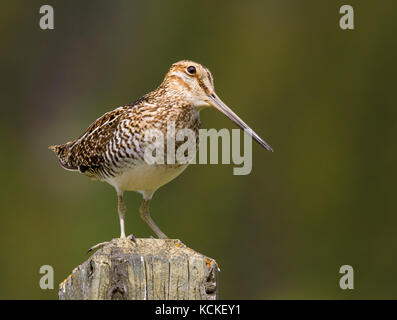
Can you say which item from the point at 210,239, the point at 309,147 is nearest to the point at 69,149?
the point at 210,239

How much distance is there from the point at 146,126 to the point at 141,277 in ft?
7.51

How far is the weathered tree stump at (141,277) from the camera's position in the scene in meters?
Result: 5.50

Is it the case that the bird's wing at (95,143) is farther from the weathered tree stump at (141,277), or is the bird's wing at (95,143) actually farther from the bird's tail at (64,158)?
the weathered tree stump at (141,277)

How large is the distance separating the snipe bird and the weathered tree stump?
1839 millimetres

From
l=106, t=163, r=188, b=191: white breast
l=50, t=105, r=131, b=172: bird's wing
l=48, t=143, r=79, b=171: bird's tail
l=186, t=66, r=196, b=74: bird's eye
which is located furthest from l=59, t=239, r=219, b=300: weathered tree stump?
l=48, t=143, r=79, b=171: bird's tail

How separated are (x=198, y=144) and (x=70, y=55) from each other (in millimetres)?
11378

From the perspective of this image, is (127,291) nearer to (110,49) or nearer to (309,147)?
(309,147)

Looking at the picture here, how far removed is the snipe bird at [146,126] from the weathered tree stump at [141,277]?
6.03 ft

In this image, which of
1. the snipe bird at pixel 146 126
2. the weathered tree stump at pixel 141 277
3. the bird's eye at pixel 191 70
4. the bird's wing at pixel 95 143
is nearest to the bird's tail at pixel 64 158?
the bird's wing at pixel 95 143

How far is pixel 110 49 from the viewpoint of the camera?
61.1ft

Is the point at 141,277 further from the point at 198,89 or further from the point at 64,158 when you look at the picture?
the point at 64,158

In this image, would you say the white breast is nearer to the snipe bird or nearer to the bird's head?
the snipe bird
